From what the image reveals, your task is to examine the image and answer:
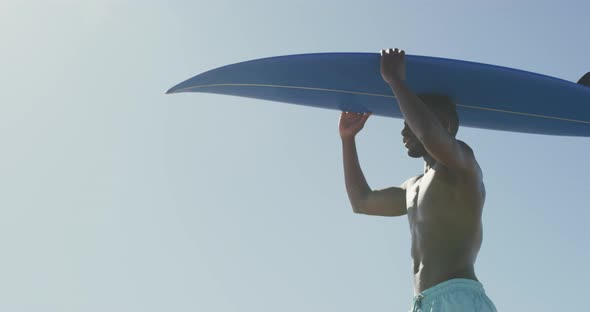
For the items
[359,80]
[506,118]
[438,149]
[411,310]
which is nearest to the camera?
[438,149]

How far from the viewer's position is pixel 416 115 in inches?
152

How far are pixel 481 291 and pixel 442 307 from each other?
26 centimetres

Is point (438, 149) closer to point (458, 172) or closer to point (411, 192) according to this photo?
point (458, 172)

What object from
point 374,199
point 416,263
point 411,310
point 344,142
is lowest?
point 411,310

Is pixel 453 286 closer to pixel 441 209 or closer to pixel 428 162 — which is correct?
pixel 441 209

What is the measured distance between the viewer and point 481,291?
4012 millimetres

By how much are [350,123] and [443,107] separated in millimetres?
829

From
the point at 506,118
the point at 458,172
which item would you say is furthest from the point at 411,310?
the point at 506,118

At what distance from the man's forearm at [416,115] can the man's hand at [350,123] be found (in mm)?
1351

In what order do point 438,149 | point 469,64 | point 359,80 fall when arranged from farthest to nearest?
point 359,80
point 469,64
point 438,149

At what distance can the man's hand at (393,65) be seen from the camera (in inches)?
162

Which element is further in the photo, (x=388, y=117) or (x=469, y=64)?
(x=388, y=117)

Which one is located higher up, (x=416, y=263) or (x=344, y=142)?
(x=344, y=142)

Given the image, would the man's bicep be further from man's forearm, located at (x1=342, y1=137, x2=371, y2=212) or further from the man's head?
the man's head
